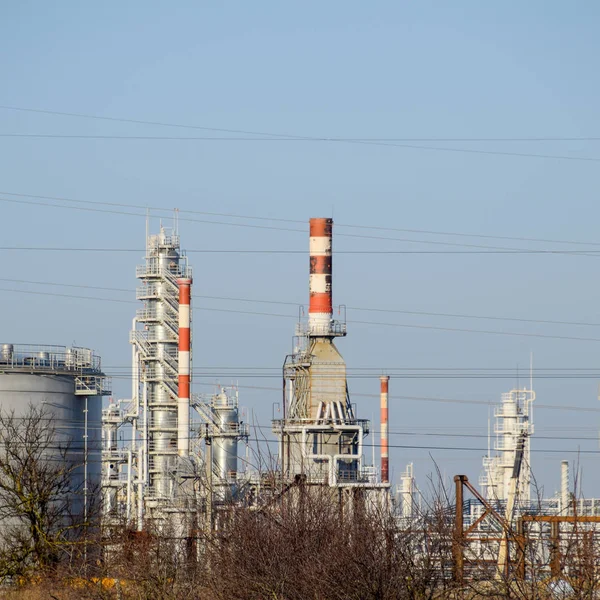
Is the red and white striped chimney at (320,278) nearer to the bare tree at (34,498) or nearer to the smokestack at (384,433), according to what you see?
the smokestack at (384,433)

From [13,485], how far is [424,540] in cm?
1517

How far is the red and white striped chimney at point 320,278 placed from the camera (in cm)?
4300

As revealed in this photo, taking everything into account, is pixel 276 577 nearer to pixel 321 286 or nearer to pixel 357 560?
pixel 357 560

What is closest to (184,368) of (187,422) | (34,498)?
(187,422)

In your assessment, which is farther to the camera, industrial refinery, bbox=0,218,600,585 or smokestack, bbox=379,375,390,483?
smokestack, bbox=379,375,390,483

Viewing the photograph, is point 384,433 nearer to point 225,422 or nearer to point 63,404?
point 225,422

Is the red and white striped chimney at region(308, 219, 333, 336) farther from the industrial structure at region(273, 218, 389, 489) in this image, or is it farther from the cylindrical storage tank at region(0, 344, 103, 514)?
the cylindrical storage tank at region(0, 344, 103, 514)

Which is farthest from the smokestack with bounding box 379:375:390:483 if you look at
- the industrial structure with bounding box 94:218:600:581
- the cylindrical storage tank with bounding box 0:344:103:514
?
the cylindrical storage tank with bounding box 0:344:103:514

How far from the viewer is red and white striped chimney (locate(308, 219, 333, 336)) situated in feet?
141

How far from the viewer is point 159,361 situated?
160 feet

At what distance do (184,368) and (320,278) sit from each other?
21.7ft

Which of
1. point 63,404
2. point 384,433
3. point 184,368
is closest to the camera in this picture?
point 63,404

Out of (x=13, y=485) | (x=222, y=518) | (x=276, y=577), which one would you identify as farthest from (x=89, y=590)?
(x=13, y=485)

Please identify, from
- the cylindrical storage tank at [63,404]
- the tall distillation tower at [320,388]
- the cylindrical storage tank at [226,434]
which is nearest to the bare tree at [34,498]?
the cylindrical storage tank at [63,404]
